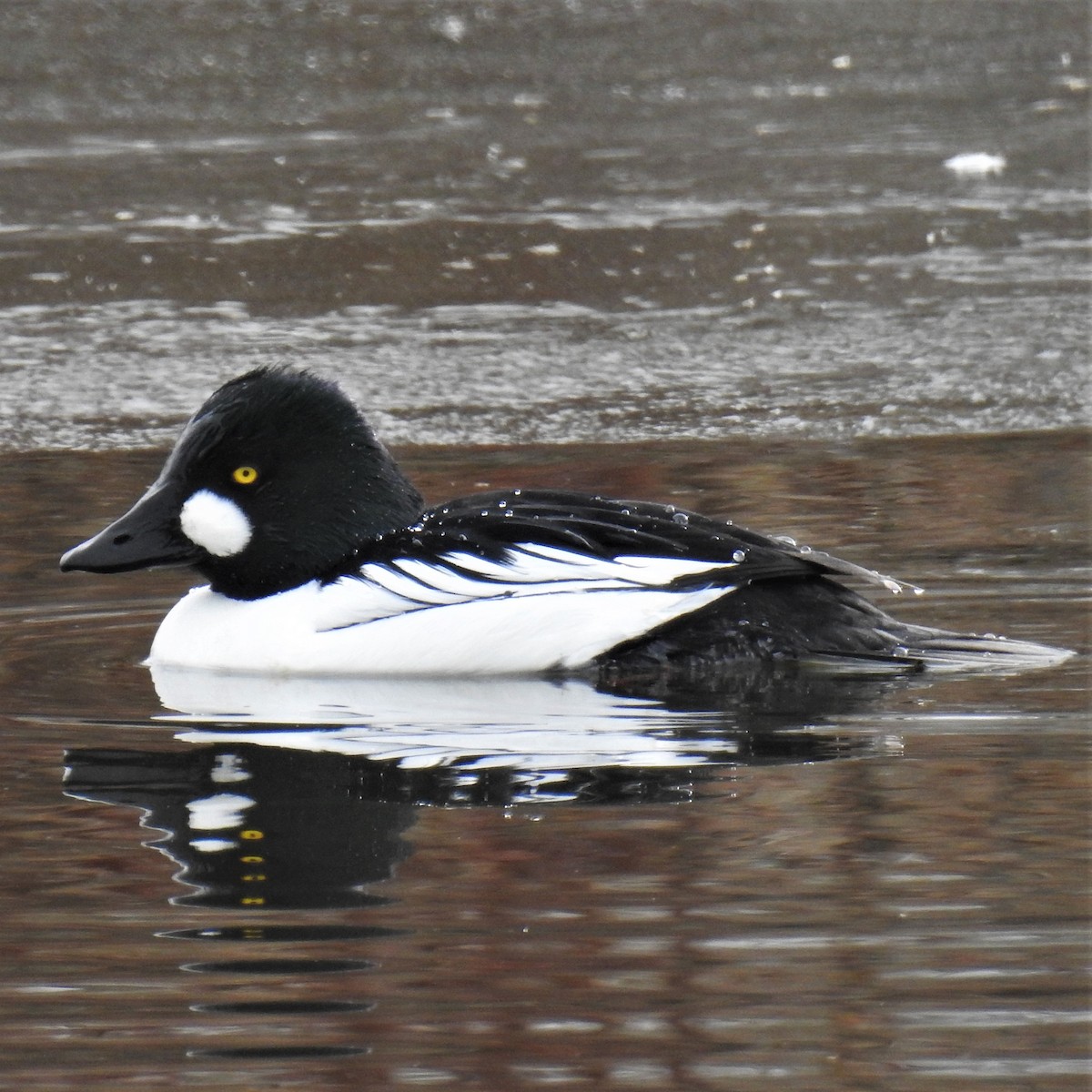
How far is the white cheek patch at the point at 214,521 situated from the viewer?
5.11m

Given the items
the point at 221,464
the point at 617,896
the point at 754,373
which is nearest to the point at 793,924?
the point at 617,896

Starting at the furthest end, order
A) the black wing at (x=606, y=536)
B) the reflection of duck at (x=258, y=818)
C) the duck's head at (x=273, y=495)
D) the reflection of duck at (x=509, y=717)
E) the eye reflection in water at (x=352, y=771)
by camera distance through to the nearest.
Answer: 1. the duck's head at (x=273, y=495)
2. the black wing at (x=606, y=536)
3. the reflection of duck at (x=509, y=717)
4. the reflection of duck at (x=258, y=818)
5. the eye reflection in water at (x=352, y=771)

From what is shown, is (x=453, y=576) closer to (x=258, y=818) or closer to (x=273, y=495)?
(x=273, y=495)

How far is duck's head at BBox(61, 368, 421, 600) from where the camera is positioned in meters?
5.09

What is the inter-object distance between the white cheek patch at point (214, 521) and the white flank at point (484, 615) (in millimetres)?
311

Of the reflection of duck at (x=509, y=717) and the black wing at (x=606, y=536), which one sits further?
the black wing at (x=606, y=536)

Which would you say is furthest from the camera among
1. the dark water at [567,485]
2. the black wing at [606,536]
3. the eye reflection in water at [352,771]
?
the black wing at [606,536]

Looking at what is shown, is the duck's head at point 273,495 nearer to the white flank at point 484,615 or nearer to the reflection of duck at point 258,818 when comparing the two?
the white flank at point 484,615

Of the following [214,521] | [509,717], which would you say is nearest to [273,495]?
[214,521]

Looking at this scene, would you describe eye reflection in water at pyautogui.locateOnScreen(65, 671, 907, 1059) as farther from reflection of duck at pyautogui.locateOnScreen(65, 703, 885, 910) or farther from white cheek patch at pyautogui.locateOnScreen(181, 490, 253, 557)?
white cheek patch at pyautogui.locateOnScreen(181, 490, 253, 557)

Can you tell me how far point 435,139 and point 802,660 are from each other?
24.3ft

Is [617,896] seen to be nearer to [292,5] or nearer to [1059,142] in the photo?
[1059,142]

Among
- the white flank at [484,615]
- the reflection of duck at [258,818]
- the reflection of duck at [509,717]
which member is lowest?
the reflection of duck at [258,818]

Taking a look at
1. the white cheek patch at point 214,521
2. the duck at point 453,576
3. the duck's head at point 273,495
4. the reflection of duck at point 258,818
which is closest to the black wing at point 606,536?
the duck at point 453,576
